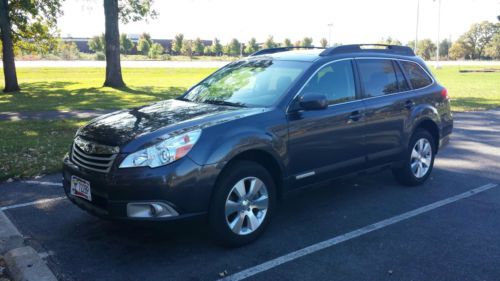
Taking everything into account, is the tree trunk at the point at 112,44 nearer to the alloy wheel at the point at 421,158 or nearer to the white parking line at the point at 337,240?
the alloy wheel at the point at 421,158

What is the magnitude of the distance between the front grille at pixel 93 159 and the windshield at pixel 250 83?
145cm

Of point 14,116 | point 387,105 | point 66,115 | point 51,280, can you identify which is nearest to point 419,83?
point 387,105

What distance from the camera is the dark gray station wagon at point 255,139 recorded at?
384 centimetres

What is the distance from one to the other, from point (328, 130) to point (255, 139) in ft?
3.36

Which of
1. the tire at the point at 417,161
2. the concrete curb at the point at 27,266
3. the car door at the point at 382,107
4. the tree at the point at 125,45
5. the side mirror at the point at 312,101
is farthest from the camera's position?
the tree at the point at 125,45

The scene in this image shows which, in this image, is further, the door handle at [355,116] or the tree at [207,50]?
the tree at [207,50]

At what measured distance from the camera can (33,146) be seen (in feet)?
27.3

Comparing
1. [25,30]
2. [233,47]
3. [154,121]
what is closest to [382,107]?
[154,121]

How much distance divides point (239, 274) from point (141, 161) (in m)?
1.21

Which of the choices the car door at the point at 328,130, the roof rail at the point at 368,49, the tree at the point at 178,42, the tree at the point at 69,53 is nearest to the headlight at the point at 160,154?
the car door at the point at 328,130

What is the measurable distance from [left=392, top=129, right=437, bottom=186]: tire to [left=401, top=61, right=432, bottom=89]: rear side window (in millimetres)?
637

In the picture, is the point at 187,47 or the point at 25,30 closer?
the point at 25,30

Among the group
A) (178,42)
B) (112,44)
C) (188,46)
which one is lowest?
(112,44)

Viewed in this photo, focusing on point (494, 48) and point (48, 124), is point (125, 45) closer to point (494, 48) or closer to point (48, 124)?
point (494, 48)
